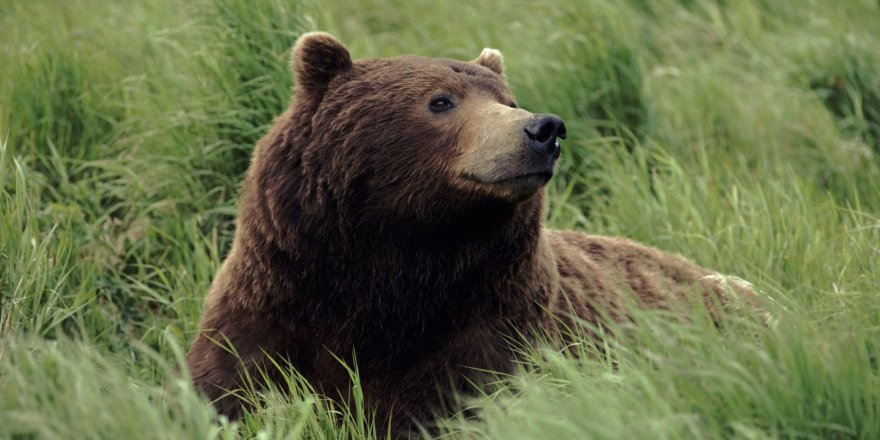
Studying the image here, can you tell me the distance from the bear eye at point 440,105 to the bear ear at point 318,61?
38 centimetres

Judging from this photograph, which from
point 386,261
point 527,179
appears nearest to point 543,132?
point 527,179

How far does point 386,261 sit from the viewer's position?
156 inches

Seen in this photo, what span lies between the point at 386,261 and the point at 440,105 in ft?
1.90

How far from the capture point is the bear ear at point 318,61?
411cm

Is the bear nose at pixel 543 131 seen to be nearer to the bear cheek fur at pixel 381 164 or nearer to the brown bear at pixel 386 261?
the brown bear at pixel 386 261

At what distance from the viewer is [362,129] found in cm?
396

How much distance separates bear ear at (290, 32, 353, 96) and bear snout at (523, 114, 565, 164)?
86 cm

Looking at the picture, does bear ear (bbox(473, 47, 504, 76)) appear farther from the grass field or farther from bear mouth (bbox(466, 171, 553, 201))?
the grass field

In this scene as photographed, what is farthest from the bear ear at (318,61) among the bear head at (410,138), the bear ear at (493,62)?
the bear ear at (493,62)

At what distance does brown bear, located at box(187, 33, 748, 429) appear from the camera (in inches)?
152

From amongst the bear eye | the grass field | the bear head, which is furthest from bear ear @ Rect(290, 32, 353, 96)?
the grass field

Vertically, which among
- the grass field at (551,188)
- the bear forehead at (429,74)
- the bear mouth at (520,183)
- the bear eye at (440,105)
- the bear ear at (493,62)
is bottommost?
the grass field at (551,188)

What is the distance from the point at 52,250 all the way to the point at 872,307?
3072mm

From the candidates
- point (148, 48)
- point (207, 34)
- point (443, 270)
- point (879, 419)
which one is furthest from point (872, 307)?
point (148, 48)
